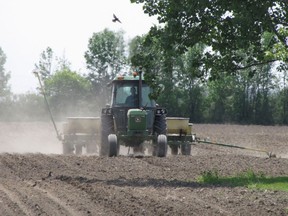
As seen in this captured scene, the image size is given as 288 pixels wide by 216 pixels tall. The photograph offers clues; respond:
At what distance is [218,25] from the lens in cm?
1700

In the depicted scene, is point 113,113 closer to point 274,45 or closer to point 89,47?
point 274,45

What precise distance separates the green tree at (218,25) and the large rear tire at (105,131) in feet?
16.8

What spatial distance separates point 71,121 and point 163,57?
9159 mm

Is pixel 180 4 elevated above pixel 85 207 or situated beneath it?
elevated above

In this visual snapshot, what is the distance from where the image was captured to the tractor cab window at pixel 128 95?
22562 millimetres

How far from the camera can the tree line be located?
16547mm

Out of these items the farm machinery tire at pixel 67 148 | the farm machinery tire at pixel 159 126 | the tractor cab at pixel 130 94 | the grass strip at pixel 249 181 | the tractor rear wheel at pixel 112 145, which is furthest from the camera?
the farm machinery tire at pixel 67 148

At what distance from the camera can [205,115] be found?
258ft

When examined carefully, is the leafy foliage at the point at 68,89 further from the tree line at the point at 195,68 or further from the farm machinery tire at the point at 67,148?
the farm machinery tire at the point at 67,148

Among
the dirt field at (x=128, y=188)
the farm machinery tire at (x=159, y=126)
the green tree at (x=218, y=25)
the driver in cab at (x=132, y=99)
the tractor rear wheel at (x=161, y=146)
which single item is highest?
the green tree at (x=218, y=25)

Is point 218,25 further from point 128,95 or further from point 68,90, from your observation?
point 68,90

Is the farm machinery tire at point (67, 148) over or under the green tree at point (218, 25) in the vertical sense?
under

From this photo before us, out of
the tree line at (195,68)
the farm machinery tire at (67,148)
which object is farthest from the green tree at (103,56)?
the farm machinery tire at (67,148)

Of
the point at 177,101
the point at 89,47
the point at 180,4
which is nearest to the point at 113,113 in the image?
the point at 180,4
